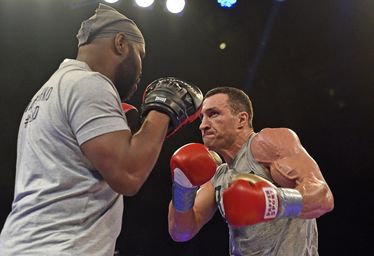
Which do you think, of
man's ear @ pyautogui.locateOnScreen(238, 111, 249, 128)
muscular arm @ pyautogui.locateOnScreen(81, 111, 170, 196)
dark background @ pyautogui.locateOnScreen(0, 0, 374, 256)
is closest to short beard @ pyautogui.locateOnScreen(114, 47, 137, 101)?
muscular arm @ pyautogui.locateOnScreen(81, 111, 170, 196)

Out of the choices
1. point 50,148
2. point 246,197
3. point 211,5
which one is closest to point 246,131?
point 246,197

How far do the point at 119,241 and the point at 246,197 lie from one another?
3791 millimetres

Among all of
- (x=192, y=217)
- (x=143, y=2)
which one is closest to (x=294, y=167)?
(x=192, y=217)

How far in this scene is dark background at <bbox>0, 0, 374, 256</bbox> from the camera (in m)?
4.21

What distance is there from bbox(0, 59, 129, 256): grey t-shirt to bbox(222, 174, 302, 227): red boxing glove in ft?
1.42

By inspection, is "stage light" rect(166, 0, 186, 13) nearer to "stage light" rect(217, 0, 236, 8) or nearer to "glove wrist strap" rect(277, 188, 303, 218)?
"stage light" rect(217, 0, 236, 8)

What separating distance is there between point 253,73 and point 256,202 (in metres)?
3.53

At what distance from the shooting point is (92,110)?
112 cm

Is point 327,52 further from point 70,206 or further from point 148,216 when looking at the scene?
point 70,206

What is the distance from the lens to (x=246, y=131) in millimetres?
2332

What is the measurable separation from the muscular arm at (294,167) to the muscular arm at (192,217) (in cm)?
40

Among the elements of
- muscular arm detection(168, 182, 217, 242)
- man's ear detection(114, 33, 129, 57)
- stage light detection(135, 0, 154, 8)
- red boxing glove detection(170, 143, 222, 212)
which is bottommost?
muscular arm detection(168, 182, 217, 242)

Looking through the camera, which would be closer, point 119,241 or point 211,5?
point 211,5

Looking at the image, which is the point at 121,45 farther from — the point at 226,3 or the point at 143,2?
the point at 226,3
